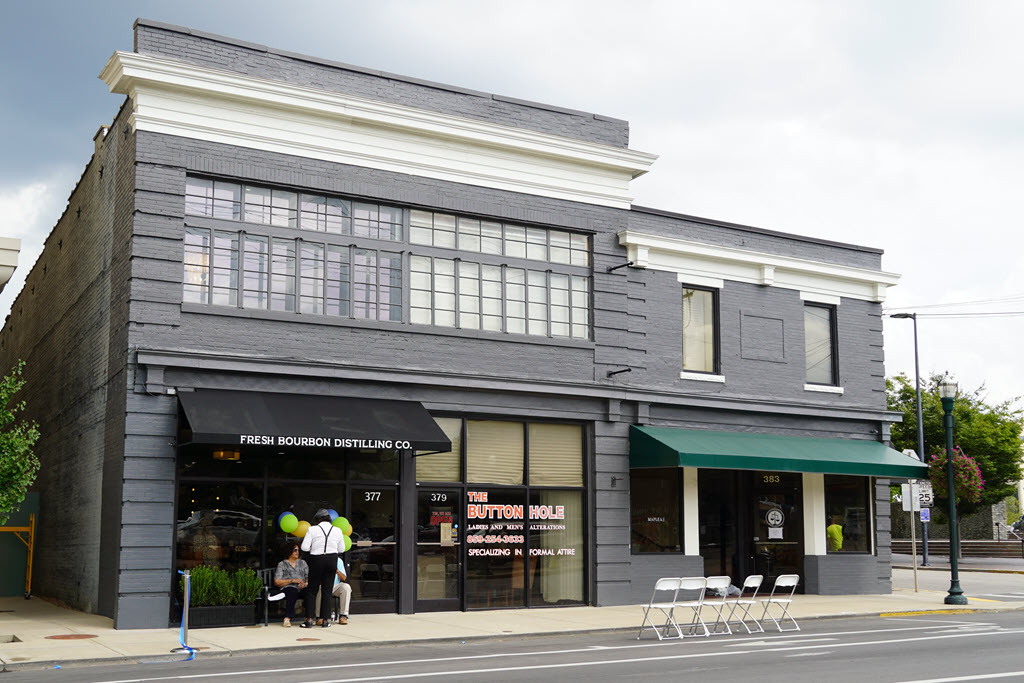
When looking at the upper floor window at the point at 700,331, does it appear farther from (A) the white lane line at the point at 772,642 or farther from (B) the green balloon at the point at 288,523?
(B) the green balloon at the point at 288,523

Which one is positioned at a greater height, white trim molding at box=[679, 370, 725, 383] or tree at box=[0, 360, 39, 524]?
white trim molding at box=[679, 370, 725, 383]

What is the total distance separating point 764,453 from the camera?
21.1 meters

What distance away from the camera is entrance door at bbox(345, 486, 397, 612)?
58.4ft

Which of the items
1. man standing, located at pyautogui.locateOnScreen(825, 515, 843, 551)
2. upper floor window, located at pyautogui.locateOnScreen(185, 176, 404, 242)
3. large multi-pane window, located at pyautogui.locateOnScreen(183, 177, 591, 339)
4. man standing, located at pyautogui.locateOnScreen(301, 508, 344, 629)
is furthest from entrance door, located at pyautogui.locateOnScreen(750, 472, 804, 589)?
man standing, located at pyautogui.locateOnScreen(301, 508, 344, 629)

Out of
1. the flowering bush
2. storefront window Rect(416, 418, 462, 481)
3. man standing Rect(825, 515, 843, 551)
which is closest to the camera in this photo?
storefront window Rect(416, 418, 462, 481)

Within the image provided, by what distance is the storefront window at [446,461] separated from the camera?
61.1 ft

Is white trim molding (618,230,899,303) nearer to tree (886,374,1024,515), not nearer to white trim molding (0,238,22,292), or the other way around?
white trim molding (0,238,22,292)


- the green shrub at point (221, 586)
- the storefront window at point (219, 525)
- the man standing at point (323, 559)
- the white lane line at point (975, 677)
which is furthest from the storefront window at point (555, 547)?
the white lane line at point (975, 677)

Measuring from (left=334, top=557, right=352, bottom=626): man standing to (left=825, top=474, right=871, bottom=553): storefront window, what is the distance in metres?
11.4

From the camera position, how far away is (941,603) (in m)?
21.7

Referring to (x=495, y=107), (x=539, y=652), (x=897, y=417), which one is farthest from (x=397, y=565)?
(x=897, y=417)

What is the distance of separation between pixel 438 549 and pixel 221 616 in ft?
13.2

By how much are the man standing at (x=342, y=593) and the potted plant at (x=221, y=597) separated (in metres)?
1.17

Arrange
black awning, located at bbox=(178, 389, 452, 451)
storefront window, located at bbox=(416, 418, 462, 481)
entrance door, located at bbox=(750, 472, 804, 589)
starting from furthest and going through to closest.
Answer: entrance door, located at bbox=(750, 472, 804, 589), storefront window, located at bbox=(416, 418, 462, 481), black awning, located at bbox=(178, 389, 452, 451)
